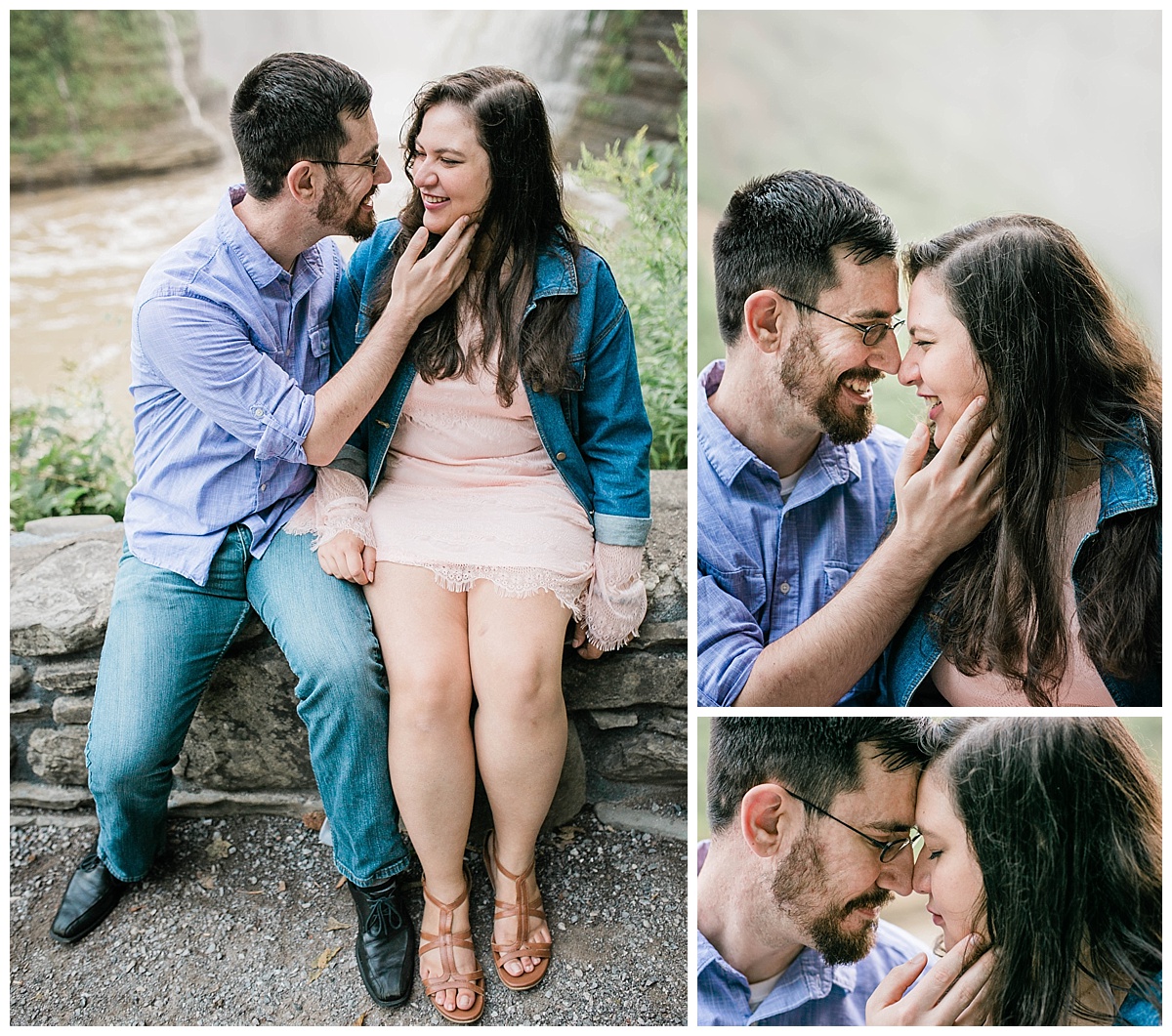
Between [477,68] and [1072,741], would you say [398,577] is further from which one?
[1072,741]

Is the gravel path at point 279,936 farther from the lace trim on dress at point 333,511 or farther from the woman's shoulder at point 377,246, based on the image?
the woman's shoulder at point 377,246

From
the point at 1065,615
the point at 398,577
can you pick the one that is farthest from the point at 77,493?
the point at 1065,615

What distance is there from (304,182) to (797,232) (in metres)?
0.98

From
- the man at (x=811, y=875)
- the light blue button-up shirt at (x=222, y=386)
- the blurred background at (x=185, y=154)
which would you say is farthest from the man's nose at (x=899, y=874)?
the light blue button-up shirt at (x=222, y=386)

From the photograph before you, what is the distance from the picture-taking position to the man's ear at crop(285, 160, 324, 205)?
1892 mm

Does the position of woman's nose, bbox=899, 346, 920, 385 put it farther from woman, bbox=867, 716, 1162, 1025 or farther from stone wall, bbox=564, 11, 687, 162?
stone wall, bbox=564, 11, 687, 162

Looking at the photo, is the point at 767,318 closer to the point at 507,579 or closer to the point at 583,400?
the point at 583,400

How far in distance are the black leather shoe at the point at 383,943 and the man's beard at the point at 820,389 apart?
1319 mm

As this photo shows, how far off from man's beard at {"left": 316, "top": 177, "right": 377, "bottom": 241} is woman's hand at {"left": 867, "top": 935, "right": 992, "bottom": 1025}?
1876 millimetres

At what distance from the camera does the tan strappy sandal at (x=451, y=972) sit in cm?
197

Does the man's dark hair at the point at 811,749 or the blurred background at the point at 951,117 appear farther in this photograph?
the man's dark hair at the point at 811,749

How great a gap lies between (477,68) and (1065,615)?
151cm

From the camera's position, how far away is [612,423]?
2041 mm

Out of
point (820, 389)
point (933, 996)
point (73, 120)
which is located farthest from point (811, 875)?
point (73, 120)
